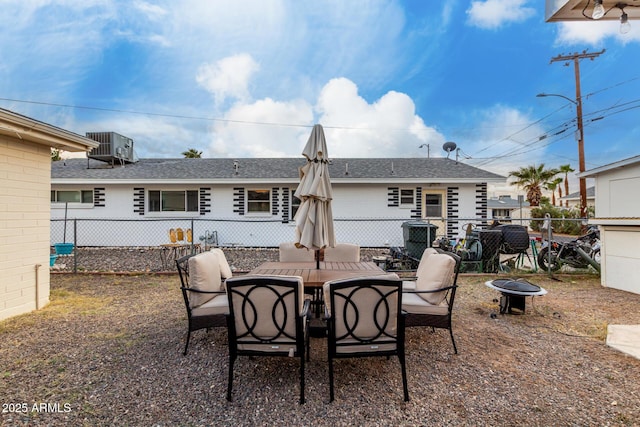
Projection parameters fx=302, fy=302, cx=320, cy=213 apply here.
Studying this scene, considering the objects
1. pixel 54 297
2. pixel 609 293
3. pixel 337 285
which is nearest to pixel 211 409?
pixel 337 285

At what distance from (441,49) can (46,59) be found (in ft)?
46.6

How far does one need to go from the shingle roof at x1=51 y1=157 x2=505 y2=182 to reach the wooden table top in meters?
7.13

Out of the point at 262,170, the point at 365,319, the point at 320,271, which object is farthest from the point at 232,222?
the point at 365,319

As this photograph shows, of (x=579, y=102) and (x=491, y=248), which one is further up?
(x=579, y=102)

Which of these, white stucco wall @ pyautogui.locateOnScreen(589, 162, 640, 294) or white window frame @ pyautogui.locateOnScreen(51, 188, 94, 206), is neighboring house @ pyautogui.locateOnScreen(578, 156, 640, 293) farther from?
white window frame @ pyautogui.locateOnScreen(51, 188, 94, 206)

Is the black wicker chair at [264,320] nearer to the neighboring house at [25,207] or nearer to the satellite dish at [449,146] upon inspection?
the neighboring house at [25,207]

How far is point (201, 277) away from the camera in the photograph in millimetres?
3102

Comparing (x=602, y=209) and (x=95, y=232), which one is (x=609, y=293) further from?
(x=95, y=232)

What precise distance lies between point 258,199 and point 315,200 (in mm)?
8169

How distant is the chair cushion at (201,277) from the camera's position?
305 centimetres

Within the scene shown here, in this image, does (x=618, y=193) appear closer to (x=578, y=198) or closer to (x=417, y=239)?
(x=417, y=239)

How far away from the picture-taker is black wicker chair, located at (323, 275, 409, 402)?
7.37 feet

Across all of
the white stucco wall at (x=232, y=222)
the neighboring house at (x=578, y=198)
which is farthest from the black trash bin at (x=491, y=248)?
the neighboring house at (x=578, y=198)

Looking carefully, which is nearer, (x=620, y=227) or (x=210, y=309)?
(x=210, y=309)
